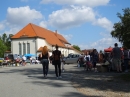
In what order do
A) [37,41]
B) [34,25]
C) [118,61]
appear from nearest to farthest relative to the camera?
[118,61]
[37,41]
[34,25]

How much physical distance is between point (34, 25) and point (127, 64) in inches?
2747

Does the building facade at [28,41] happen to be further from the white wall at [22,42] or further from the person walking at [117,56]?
the person walking at [117,56]

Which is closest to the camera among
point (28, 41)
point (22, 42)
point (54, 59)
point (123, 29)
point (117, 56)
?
point (54, 59)

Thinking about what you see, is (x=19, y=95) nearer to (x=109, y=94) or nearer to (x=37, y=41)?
(x=109, y=94)

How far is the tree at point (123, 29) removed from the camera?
39750 mm

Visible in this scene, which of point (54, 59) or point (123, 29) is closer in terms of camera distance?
point (54, 59)

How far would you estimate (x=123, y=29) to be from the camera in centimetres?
4222

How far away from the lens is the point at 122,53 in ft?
54.0

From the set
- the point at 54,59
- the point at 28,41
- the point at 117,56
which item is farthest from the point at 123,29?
the point at 28,41

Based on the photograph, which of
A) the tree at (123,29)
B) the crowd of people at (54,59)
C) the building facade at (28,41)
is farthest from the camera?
the building facade at (28,41)

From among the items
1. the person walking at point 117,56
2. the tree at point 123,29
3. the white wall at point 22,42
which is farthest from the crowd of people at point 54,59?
the white wall at point 22,42

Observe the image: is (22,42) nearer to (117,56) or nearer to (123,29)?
(123,29)

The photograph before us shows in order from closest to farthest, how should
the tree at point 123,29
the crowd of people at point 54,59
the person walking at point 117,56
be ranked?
the crowd of people at point 54,59 < the person walking at point 117,56 < the tree at point 123,29

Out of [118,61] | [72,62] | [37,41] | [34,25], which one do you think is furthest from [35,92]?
[34,25]
